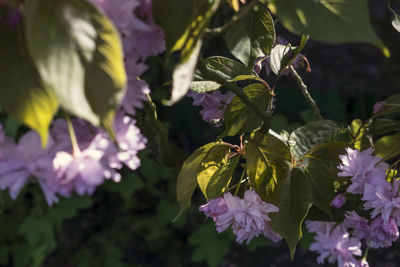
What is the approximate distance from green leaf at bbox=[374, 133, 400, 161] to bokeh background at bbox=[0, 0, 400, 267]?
4.64 feet

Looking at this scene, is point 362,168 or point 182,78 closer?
point 182,78

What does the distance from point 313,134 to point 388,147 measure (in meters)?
0.11

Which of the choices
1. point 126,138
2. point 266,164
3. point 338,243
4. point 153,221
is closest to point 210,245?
point 153,221

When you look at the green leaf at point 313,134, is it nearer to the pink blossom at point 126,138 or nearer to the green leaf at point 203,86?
the green leaf at point 203,86

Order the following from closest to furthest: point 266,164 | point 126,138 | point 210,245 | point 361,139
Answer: point 126,138 < point 266,164 < point 361,139 < point 210,245

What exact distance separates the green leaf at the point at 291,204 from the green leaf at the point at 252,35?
0.54 ft

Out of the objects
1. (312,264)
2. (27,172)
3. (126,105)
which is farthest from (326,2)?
(312,264)

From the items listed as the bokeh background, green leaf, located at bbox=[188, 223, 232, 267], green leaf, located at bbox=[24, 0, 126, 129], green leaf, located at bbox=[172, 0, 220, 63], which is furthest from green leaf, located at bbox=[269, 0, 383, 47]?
green leaf, located at bbox=[188, 223, 232, 267]

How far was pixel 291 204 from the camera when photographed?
651 mm

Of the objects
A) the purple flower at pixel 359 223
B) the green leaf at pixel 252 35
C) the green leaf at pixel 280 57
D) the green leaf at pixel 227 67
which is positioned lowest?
the purple flower at pixel 359 223

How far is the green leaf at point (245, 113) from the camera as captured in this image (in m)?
0.69

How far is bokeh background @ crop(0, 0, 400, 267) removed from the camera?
7.71 ft

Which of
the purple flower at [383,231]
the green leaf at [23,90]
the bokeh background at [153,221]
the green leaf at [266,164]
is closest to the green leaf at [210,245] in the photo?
the bokeh background at [153,221]

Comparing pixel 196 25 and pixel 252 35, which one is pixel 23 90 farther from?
pixel 252 35
